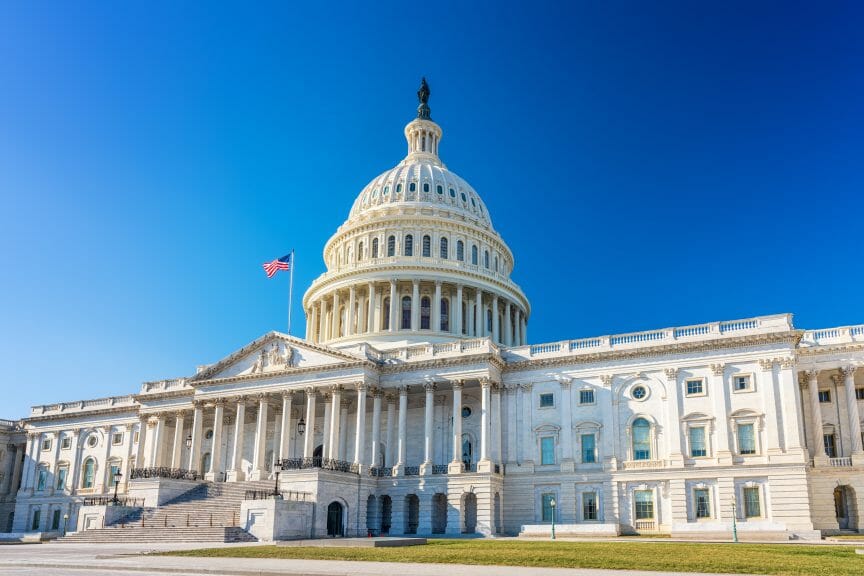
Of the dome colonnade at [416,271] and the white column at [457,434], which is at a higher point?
the dome colonnade at [416,271]

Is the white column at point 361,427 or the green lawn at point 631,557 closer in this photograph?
the green lawn at point 631,557

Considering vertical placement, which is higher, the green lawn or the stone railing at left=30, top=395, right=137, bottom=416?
the stone railing at left=30, top=395, right=137, bottom=416

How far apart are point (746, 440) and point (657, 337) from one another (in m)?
9.58

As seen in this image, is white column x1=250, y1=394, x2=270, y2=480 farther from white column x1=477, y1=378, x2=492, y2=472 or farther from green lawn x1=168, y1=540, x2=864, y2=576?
green lawn x1=168, y1=540, x2=864, y2=576

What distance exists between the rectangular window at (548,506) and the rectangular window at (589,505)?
91.6 inches

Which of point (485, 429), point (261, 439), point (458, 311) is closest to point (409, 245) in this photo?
point (458, 311)

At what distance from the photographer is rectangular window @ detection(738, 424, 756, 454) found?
53219 millimetres

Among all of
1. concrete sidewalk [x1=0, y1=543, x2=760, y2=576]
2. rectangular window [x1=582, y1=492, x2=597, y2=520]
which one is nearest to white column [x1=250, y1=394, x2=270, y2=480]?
rectangular window [x1=582, y1=492, x2=597, y2=520]

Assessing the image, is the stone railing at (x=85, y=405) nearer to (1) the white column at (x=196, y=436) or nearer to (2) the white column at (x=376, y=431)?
(1) the white column at (x=196, y=436)

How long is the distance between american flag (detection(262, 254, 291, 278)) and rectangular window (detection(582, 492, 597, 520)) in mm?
33129

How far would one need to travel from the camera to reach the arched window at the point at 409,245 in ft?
281

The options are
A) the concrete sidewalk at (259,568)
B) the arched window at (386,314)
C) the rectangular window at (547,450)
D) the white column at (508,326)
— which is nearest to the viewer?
the concrete sidewalk at (259,568)

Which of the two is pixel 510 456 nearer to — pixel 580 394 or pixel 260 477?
pixel 580 394

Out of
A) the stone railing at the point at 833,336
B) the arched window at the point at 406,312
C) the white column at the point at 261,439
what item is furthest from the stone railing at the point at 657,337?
the white column at the point at 261,439
